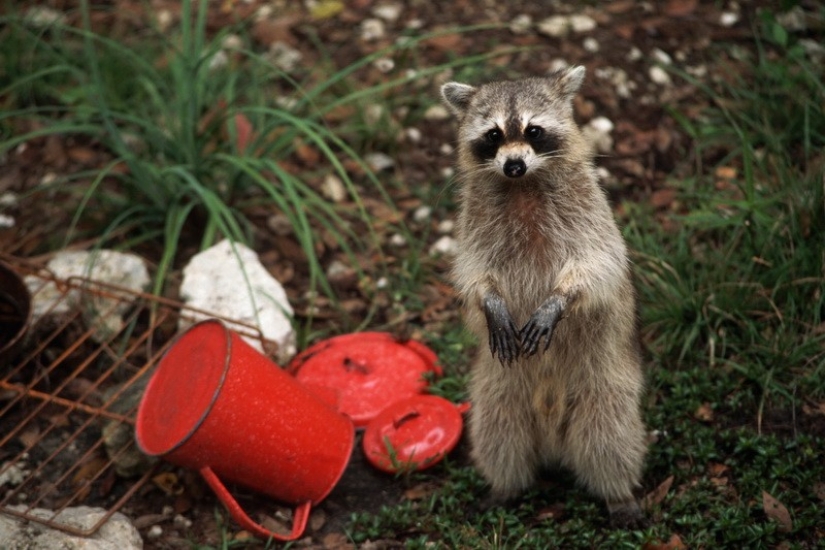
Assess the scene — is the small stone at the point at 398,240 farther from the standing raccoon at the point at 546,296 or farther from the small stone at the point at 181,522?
the small stone at the point at 181,522

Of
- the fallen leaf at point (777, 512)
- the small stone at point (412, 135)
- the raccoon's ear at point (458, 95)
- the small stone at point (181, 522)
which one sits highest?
the raccoon's ear at point (458, 95)

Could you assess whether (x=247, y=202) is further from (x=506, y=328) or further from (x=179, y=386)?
(x=506, y=328)

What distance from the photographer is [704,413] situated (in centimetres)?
354

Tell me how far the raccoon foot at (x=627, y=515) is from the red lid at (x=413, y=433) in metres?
0.65

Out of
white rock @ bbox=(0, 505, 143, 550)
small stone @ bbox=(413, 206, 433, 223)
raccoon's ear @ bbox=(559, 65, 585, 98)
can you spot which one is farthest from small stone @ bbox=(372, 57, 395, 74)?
white rock @ bbox=(0, 505, 143, 550)

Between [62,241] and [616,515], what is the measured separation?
287 centimetres

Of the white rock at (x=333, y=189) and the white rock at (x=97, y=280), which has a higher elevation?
the white rock at (x=97, y=280)

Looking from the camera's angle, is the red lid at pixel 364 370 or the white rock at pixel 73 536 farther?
the red lid at pixel 364 370

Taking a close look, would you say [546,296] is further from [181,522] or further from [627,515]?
[181,522]

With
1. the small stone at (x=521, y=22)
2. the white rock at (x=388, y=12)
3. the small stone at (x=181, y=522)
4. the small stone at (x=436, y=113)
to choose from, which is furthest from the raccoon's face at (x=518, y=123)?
the white rock at (x=388, y=12)

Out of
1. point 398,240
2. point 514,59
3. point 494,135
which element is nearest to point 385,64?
point 514,59

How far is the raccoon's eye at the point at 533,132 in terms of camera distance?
3018 mm

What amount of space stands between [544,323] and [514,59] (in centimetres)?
257

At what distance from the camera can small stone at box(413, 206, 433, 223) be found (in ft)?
15.1
